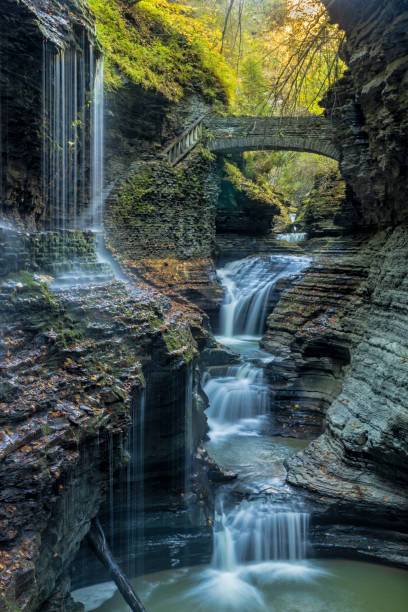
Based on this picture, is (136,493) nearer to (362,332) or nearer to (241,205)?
(362,332)

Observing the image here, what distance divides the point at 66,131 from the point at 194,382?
5104 millimetres

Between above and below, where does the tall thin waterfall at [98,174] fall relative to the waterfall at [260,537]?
above

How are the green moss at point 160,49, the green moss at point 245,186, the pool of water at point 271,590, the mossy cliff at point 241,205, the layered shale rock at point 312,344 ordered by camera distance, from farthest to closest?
1. the mossy cliff at point 241,205
2. the green moss at point 245,186
3. the green moss at point 160,49
4. the layered shale rock at point 312,344
5. the pool of water at point 271,590

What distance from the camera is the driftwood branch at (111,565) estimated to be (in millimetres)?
4051

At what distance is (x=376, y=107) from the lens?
25.7 feet

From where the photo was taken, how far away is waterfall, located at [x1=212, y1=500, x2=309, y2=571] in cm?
571

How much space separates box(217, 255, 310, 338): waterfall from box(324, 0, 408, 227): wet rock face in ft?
15.5

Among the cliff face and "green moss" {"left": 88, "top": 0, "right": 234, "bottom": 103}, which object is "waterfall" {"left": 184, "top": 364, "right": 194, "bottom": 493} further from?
"green moss" {"left": 88, "top": 0, "right": 234, "bottom": 103}

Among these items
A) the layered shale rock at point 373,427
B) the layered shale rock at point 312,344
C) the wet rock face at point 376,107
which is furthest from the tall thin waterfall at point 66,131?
the layered shale rock at point 373,427

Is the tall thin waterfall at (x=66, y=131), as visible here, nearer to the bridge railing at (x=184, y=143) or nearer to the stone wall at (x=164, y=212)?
the stone wall at (x=164, y=212)

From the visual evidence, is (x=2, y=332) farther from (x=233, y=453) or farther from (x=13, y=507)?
(x=233, y=453)

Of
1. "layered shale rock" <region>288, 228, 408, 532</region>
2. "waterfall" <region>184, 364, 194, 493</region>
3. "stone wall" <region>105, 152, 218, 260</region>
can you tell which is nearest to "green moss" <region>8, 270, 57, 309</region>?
"waterfall" <region>184, 364, 194, 493</region>

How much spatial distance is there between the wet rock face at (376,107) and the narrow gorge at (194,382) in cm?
4

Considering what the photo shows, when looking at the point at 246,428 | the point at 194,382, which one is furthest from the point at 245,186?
the point at 194,382
